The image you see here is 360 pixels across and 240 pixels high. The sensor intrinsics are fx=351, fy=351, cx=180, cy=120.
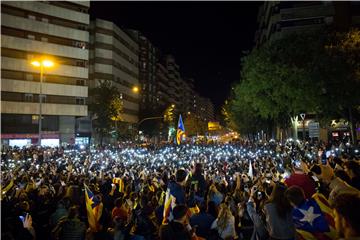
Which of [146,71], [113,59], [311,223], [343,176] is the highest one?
[146,71]

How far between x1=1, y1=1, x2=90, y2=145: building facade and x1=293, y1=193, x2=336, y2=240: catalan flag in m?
49.7

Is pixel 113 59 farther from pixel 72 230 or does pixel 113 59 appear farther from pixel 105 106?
pixel 72 230

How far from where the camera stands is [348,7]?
55906 mm

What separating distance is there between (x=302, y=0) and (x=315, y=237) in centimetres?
5960

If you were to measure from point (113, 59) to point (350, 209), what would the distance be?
6846 centimetres

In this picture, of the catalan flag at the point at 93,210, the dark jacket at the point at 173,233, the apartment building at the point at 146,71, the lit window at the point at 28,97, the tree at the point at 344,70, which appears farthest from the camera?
the apartment building at the point at 146,71

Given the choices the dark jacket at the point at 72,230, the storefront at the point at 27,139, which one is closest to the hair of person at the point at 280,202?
the dark jacket at the point at 72,230

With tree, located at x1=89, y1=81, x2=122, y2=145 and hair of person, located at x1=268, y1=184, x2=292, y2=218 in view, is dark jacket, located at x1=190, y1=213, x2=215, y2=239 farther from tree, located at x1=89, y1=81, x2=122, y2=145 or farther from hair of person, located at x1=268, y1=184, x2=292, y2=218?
tree, located at x1=89, y1=81, x2=122, y2=145

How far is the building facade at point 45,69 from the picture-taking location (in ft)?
164

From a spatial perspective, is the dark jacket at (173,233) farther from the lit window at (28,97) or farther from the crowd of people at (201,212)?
the lit window at (28,97)

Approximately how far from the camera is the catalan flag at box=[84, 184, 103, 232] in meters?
8.08

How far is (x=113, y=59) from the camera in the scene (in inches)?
2717

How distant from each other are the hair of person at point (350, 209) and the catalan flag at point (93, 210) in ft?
18.9

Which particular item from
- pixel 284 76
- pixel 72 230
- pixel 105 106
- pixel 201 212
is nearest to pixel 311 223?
pixel 201 212
